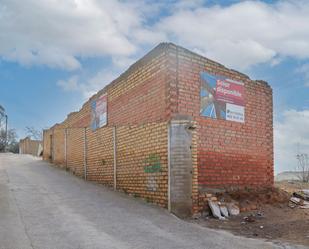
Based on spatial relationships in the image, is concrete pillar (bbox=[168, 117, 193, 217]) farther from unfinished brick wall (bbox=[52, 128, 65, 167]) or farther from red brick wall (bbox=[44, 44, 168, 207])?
unfinished brick wall (bbox=[52, 128, 65, 167])

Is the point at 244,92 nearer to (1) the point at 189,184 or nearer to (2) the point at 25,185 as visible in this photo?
(1) the point at 189,184

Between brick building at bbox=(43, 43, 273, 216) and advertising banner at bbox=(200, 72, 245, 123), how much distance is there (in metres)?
0.03

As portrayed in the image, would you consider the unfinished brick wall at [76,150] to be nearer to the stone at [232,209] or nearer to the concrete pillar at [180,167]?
the concrete pillar at [180,167]

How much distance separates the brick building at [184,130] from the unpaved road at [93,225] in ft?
2.85

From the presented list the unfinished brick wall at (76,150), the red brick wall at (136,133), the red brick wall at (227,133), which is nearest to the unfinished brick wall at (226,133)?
the red brick wall at (227,133)

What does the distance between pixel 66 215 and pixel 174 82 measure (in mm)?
4213

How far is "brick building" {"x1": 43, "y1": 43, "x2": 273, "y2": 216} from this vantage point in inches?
394

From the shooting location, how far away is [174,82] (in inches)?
404

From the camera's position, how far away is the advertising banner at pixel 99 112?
1480cm

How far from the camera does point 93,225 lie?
829 cm

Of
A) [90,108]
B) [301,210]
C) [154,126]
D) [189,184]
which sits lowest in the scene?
[301,210]

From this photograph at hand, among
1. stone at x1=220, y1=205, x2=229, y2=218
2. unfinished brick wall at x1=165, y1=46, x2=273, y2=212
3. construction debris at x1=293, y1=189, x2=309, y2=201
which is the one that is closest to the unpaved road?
stone at x1=220, y1=205, x2=229, y2=218

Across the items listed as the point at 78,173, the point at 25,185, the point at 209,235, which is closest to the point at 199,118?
the point at 209,235

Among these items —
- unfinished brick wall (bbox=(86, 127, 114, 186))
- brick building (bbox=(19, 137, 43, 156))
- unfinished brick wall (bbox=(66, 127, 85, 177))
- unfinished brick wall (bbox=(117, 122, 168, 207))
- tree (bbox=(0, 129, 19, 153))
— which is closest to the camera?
unfinished brick wall (bbox=(117, 122, 168, 207))
